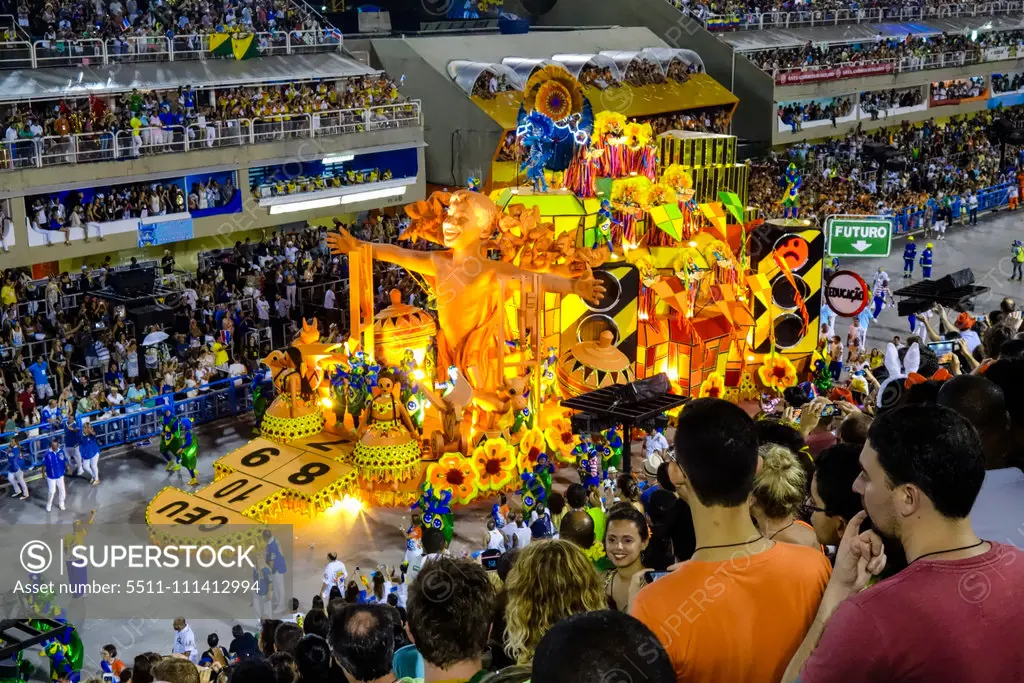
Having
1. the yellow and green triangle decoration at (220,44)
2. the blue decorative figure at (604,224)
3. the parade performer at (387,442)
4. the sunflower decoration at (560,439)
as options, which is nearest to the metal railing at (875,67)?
the yellow and green triangle decoration at (220,44)

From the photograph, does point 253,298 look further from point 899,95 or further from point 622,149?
point 899,95

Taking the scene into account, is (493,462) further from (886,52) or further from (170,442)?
(886,52)

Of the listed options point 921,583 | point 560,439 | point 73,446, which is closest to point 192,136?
point 73,446

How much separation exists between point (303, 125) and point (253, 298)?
171 inches

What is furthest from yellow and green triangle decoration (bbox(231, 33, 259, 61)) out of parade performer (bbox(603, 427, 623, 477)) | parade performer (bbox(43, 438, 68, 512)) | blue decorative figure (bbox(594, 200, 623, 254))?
parade performer (bbox(603, 427, 623, 477))

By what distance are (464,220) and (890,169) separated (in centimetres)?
2569

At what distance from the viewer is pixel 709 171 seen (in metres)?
20.2

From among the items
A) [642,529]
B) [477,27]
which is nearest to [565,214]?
[642,529]

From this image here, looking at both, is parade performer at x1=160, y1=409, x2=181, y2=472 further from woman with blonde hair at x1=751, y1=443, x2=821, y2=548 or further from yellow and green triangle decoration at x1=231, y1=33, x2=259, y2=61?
woman with blonde hair at x1=751, y1=443, x2=821, y2=548

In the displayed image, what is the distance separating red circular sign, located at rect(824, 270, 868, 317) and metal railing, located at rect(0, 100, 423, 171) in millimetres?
11340

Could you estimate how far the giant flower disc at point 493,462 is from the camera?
1484cm

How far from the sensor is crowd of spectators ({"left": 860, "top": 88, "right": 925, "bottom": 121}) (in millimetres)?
38625

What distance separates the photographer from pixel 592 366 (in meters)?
16.5

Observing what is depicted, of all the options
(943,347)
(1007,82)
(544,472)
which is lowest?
(544,472)
